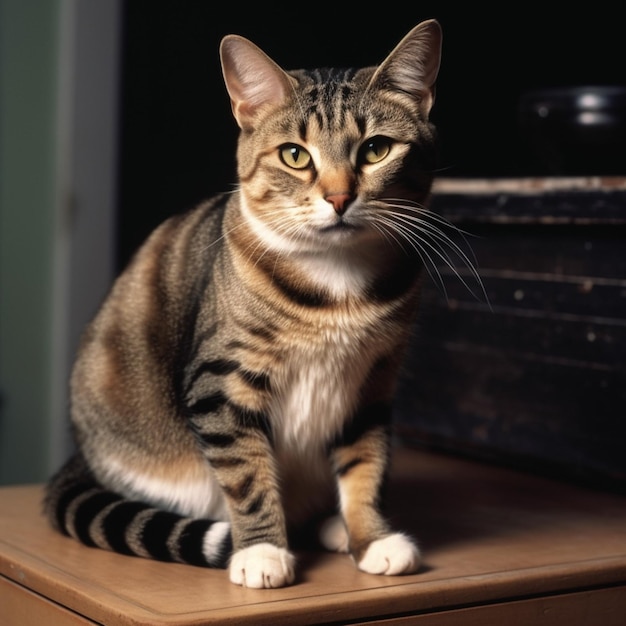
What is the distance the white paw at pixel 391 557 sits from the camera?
1.11 meters

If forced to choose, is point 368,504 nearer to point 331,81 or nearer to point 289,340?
point 289,340

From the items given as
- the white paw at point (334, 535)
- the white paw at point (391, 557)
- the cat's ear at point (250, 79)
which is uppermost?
the cat's ear at point (250, 79)

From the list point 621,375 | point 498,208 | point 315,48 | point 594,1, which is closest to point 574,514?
point 621,375

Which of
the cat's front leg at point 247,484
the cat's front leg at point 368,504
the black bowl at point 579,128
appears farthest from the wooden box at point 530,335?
the cat's front leg at point 247,484

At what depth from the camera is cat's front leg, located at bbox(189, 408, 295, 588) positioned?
112cm

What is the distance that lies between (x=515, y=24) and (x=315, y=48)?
49 cm

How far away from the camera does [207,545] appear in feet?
3.77

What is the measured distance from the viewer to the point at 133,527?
119cm

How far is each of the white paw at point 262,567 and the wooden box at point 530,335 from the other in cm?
56

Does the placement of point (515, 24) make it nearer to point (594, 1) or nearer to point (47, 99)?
point (594, 1)

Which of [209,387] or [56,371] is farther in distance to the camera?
[56,371]

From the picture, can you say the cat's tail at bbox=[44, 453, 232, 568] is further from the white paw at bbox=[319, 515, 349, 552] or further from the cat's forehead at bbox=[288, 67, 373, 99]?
the cat's forehead at bbox=[288, 67, 373, 99]

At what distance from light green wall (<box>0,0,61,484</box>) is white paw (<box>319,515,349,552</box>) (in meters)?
1.06

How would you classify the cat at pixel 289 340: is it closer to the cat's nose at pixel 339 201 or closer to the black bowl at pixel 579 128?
the cat's nose at pixel 339 201
